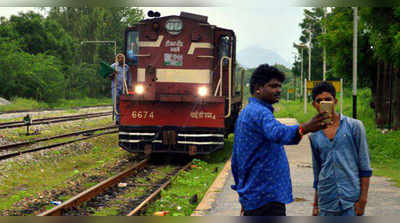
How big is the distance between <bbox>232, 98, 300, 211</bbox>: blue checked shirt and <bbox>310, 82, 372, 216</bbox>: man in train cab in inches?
16.4

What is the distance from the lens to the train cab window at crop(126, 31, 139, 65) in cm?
1307

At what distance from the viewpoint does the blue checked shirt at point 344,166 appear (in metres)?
3.99

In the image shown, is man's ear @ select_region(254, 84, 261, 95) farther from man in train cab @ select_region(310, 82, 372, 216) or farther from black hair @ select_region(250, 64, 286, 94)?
man in train cab @ select_region(310, 82, 372, 216)

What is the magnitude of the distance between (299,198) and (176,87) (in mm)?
5434

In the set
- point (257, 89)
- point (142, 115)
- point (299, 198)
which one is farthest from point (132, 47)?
point (257, 89)

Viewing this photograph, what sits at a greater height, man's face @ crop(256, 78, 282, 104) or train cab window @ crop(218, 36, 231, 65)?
train cab window @ crop(218, 36, 231, 65)

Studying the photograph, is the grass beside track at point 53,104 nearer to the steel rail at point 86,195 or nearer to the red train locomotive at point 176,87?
the red train locomotive at point 176,87

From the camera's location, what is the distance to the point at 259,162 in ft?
12.2

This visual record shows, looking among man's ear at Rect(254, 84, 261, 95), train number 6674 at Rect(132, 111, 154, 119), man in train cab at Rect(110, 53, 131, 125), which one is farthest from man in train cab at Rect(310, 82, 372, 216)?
man in train cab at Rect(110, 53, 131, 125)

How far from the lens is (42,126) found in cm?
Result: 2183

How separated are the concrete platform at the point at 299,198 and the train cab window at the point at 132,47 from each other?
12.5 feet

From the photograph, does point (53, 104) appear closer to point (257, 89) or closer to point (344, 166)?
point (257, 89)

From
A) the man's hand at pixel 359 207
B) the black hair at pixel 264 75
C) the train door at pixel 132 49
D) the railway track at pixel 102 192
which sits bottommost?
the railway track at pixel 102 192

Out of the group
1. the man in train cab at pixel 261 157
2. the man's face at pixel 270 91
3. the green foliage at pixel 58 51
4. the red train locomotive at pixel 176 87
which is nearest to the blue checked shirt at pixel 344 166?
the man in train cab at pixel 261 157
